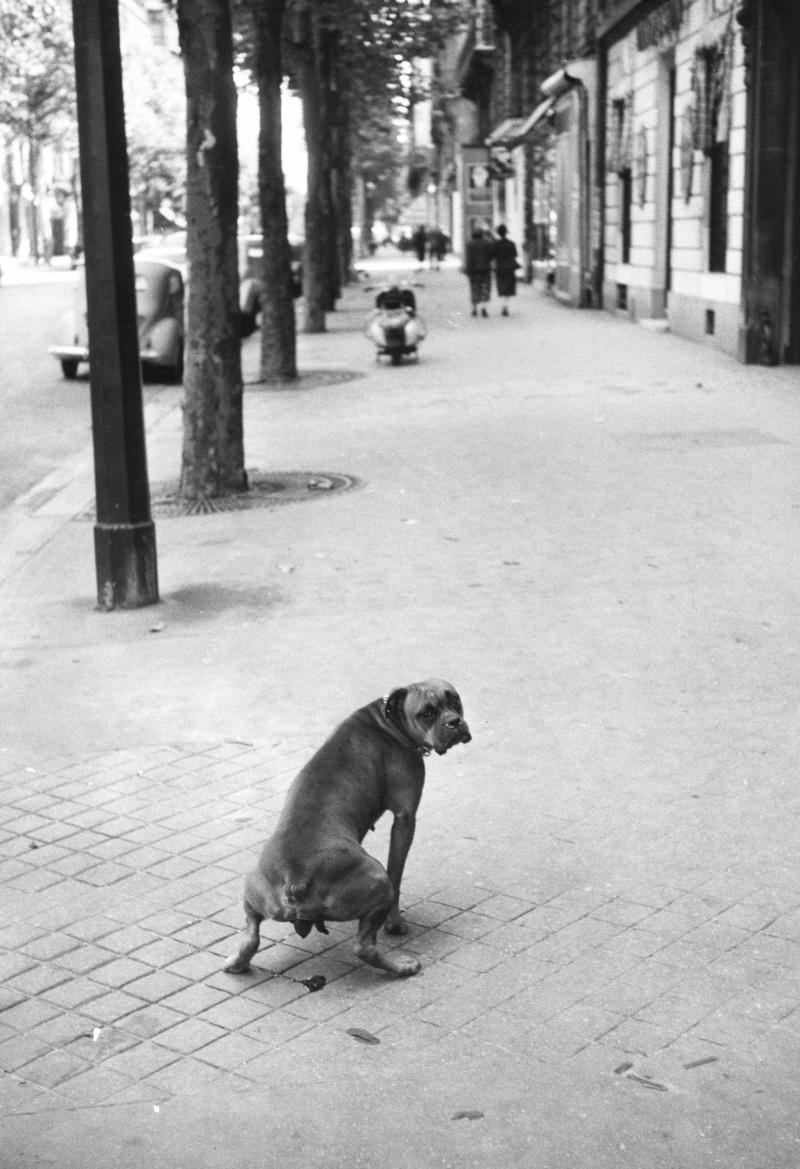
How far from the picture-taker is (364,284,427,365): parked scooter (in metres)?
23.0

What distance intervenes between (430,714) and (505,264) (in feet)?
94.8

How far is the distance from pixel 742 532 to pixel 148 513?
3.65m

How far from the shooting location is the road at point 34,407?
1554 cm

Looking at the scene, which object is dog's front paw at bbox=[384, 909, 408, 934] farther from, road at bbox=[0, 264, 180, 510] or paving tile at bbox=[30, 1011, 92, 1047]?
road at bbox=[0, 264, 180, 510]

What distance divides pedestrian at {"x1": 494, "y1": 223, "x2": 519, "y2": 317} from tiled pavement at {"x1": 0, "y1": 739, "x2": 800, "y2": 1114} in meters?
26.9

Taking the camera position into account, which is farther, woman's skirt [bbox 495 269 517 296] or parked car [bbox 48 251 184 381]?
woman's skirt [bbox 495 269 517 296]

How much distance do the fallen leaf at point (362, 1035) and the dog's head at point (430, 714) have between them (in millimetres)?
745

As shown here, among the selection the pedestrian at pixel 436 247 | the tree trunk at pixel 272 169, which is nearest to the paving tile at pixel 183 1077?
the tree trunk at pixel 272 169

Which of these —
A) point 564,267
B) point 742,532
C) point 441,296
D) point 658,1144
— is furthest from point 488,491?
point 441,296

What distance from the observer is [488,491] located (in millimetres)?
12008

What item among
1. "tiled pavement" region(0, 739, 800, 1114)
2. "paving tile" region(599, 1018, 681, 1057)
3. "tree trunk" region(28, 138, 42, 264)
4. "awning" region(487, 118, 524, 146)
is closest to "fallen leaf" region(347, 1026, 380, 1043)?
"tiled pavement" region(0, 739, 800, 1114)

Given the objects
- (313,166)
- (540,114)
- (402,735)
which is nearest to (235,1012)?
(402,735)

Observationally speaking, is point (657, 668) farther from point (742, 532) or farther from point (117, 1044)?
point (117, 1044)

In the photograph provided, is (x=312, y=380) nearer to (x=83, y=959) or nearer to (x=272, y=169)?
(x=272, y=169)
